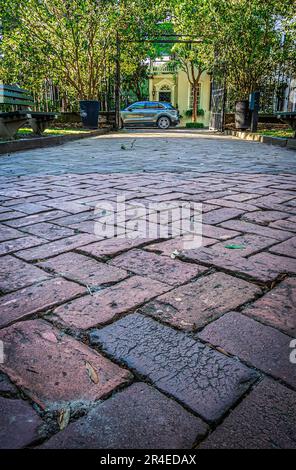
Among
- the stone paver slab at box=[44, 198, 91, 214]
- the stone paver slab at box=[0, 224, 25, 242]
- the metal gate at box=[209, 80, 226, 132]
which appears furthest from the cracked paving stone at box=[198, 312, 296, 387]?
the metal gate at box=[209, 80, 226, 132]

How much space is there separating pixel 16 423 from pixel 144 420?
0.32 m

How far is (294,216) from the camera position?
8.71 ft

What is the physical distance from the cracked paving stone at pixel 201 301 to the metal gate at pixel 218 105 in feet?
40.6

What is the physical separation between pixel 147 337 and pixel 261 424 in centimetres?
46

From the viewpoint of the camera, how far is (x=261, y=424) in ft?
3.00

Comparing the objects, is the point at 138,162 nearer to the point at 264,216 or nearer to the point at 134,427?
the point at 264,216

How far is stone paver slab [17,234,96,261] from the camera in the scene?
1960 millimetres

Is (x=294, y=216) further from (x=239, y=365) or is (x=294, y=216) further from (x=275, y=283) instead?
(x=239, y=365)

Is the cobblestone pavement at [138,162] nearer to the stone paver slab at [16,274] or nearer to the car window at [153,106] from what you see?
the stone paver slab at [16,274]

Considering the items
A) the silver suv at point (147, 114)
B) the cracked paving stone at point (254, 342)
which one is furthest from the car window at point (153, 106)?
the cracked paving stone at point (254, 342)

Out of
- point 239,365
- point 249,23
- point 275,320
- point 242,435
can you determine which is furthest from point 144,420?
point 249,23

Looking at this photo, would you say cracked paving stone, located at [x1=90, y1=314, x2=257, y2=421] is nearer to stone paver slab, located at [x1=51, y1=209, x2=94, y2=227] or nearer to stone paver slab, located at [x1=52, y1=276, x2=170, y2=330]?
stone paver slab, located at [x1=52, y1=276, x2=170, y2=330]

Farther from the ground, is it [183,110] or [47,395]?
[183,110]

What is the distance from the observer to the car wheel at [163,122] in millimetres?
19969
